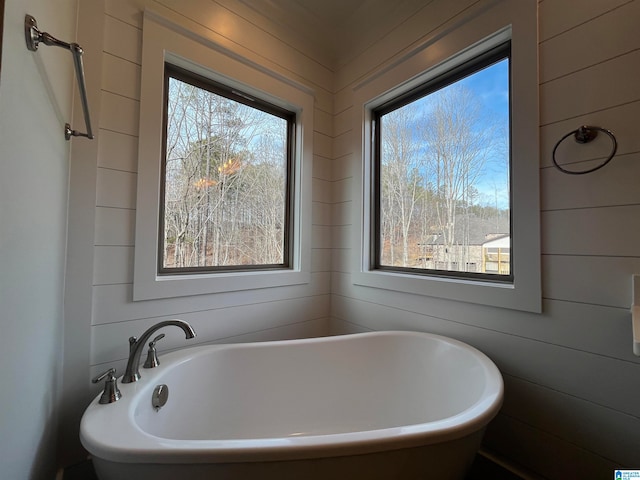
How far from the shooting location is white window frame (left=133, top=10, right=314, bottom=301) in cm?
130

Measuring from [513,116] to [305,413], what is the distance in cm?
175

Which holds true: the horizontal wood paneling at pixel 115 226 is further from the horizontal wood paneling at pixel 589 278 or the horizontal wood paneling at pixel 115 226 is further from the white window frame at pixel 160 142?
the horizontal wood paneling at pixel 589 278

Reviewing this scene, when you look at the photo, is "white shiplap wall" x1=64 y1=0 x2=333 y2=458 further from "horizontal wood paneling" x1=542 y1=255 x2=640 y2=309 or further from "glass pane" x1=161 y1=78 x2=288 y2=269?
"horizontal wood paneling" x1=542 y1=255 x2=640 y2=309

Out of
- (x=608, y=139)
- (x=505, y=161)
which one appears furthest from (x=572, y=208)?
(x=505, y=161)

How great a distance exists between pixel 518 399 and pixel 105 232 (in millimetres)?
1982

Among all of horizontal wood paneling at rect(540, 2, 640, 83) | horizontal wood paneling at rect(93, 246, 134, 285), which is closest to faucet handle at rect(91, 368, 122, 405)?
horizontal wood paneling at rect(93, 246, 134, 285)

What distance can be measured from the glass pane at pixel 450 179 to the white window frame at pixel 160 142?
1.90 ft

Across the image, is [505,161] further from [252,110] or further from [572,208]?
[252,110]

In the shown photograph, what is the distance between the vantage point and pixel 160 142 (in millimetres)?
1354

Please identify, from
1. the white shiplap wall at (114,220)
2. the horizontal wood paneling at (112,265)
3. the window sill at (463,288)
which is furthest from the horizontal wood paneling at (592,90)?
the horizontal wood paneling at (112,265)

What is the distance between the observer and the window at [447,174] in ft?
4.47

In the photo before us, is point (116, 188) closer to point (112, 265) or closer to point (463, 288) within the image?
point (112, 265)

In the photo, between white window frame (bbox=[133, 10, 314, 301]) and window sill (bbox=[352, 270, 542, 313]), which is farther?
white window frame (bbox=[133, 10, 314, 301])

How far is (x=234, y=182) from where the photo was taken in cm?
173
